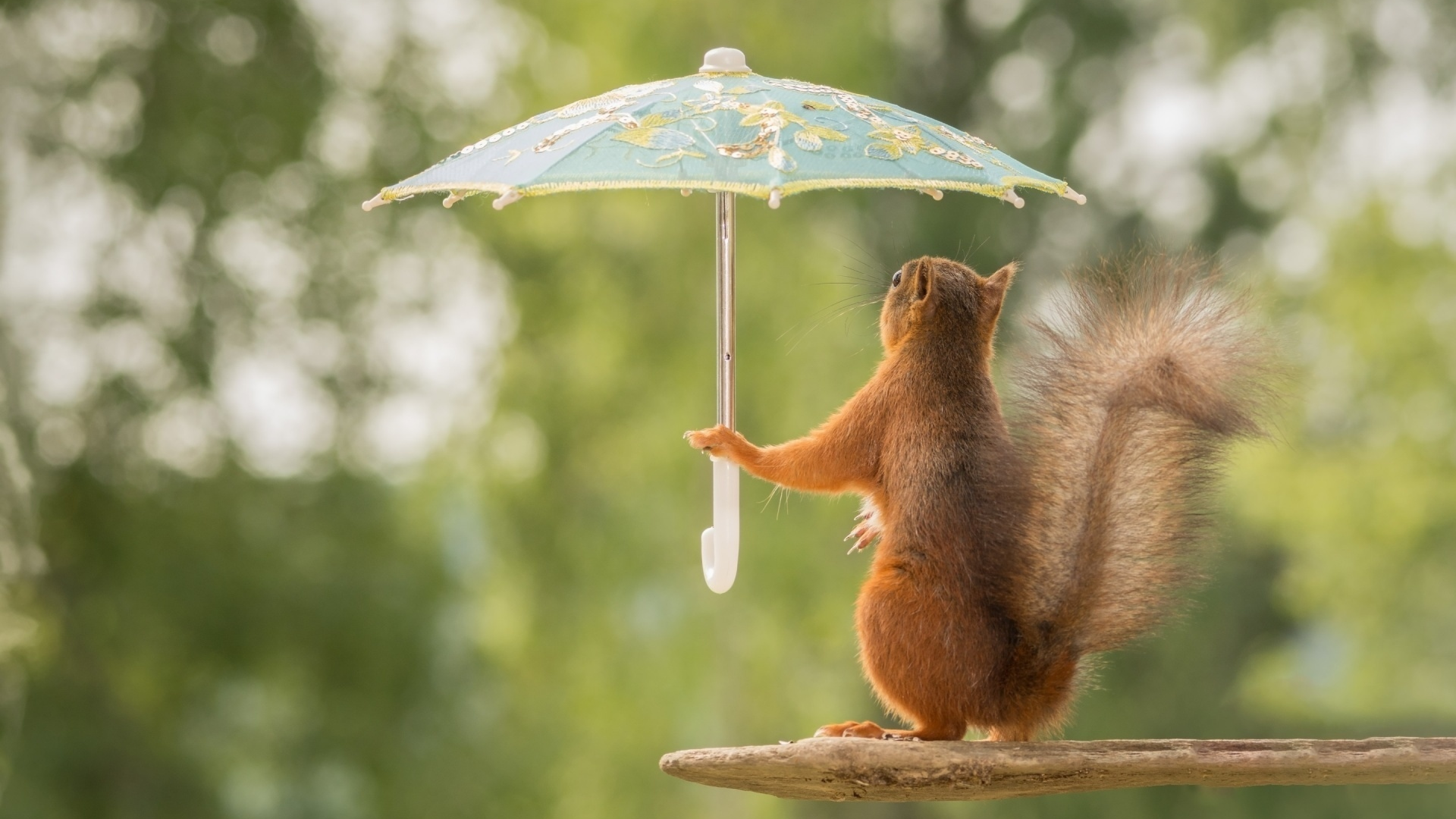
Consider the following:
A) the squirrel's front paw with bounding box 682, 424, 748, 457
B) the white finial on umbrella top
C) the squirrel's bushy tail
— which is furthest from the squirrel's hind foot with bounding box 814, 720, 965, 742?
the white finial on umbrella top

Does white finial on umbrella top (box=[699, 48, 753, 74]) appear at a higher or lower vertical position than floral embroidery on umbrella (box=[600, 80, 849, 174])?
higher

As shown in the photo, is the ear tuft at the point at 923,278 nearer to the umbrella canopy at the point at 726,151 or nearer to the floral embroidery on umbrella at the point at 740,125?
the umbrella canopy at the point at 726,151

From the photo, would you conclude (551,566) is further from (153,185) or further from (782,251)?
(153,185)

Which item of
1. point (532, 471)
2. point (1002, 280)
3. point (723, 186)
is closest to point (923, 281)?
point (1002, 280)

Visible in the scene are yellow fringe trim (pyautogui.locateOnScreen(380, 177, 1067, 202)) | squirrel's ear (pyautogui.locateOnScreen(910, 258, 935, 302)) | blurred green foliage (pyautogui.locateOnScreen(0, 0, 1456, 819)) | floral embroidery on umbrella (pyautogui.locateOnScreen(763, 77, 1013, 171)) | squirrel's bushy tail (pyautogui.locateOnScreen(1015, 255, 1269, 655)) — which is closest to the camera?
yellow fringe trim (pyautogui.locateOnScreen(380, 177, 1067, 202))

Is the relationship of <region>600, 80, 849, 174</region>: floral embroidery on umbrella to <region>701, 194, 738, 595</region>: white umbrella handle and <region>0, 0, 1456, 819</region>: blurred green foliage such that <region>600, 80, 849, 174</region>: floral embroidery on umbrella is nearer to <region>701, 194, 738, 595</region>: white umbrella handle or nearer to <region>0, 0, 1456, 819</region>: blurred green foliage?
<region>701, 194, 738, 595</region>: white umbrella handle

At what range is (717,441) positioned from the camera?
2342mm

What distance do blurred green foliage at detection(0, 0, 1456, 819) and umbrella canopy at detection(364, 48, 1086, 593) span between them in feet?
10.5

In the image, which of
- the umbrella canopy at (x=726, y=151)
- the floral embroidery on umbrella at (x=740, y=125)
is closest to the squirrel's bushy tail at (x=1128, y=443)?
the umbrella canopy at (x=726, y=151)

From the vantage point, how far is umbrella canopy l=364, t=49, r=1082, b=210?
80.6 inches

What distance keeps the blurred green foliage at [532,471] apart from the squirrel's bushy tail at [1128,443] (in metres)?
3.24

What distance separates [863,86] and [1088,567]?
427 cm

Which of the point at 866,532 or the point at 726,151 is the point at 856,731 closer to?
the point at 866,532

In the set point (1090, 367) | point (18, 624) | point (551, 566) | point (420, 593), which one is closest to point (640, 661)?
point (551, 566)
